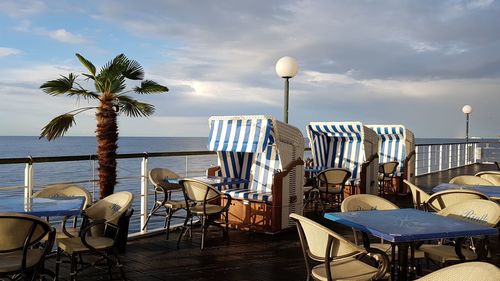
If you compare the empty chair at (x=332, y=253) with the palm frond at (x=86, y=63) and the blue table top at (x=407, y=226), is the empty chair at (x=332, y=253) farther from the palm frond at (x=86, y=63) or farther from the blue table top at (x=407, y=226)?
the palm frond at (x=86, y=63)

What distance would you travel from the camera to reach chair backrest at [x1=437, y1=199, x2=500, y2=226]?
3652mm

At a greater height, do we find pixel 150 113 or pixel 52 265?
pixel 150 113

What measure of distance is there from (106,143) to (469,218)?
4.59m

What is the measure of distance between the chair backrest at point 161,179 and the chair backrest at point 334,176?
9.30ft

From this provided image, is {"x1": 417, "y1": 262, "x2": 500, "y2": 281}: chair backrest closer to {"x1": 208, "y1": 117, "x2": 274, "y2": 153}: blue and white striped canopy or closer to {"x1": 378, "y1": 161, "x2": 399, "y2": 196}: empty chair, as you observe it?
{"x1": 208, "y1": 117, "x2": 274, "y2": 153}: blue and white striped canopy

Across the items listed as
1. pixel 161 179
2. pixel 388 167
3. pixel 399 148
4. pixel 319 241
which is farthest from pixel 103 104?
pixel 399 148

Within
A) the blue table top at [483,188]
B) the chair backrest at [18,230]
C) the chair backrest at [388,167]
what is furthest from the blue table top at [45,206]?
the chair backrest at [388,167]

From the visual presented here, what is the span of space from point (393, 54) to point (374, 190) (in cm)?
842

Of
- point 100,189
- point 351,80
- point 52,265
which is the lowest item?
point 52,265

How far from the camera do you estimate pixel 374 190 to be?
31.8 feet

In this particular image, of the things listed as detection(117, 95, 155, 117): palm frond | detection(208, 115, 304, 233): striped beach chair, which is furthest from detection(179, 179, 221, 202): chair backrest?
detection(117, 95, 155, 117): palm frond

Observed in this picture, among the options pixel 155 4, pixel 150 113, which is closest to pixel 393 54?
pixel 155 4

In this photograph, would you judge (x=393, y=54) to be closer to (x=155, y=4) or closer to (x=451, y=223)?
(x=155, y=4)

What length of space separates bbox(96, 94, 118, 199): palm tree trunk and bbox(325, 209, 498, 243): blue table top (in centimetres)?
361
